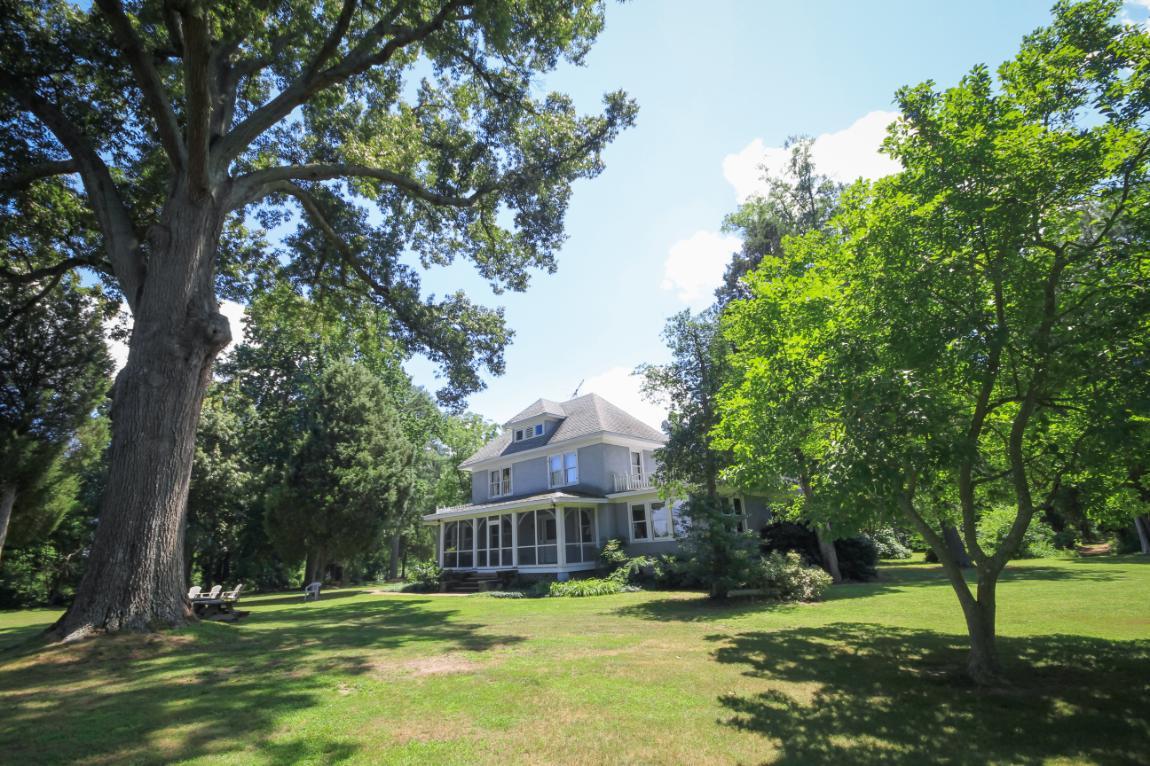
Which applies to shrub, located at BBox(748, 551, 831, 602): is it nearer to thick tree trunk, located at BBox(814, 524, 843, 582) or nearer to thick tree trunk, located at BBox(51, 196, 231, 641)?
thick tree trunk, located at BBox(814, 524, 843, 582)

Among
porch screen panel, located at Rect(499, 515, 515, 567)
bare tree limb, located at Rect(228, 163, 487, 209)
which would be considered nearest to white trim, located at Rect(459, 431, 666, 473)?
porch screen panel, located at Rect(499, 515, 515, 567)

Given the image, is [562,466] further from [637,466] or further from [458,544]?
[458,544]

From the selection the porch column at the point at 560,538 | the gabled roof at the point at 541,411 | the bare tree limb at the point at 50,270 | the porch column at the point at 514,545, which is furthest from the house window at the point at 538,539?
the bare tree limb at the point at 50,270

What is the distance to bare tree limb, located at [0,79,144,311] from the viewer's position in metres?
9.80

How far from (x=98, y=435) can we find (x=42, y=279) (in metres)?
7.10

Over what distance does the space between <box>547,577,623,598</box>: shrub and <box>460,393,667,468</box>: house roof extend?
7.49 m

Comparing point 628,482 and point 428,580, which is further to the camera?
point 628,482

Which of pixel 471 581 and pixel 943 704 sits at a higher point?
pixel 471 581

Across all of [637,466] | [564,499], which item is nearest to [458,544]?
[564,499]

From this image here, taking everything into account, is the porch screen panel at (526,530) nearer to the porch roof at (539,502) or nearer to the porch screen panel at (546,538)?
Answer: the porch screen panel at (546,538)

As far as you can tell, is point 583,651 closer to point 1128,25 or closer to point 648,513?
point 1128,25

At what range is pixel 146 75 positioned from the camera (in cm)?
877

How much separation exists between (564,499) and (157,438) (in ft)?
53.3

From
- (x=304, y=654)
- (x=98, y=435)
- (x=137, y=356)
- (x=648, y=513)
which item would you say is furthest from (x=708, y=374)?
(x=98, y=435)
